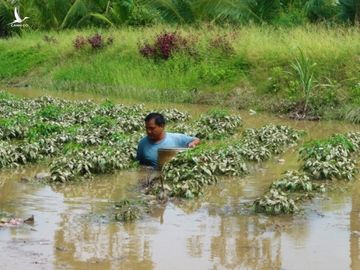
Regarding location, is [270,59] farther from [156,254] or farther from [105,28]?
[156,254]

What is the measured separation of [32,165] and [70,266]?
15.6 feet

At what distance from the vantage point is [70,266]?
5621mm

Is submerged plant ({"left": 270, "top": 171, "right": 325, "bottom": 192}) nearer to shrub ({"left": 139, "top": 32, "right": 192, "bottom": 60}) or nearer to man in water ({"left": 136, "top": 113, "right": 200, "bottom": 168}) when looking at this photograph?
man in water ({"left": 136, "top": 113, "right": 200, "bottom": 168})

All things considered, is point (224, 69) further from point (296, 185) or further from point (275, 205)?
point (275, 205)

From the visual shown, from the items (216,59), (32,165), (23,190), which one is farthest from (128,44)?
(23,190)

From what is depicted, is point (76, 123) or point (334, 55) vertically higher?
point (334, 55)

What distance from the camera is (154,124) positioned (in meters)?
9.36

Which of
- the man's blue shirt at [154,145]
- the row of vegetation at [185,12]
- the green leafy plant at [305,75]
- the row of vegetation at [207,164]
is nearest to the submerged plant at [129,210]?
the row of vegetation at [207,164]

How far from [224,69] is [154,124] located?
1194 cm

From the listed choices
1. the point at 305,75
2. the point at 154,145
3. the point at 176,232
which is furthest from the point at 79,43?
→ the point at 176,232

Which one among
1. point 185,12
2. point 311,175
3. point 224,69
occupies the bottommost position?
point 311,175

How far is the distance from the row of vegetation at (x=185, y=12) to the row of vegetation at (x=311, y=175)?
12610 mm

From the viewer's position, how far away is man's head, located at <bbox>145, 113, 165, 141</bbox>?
30.6ft

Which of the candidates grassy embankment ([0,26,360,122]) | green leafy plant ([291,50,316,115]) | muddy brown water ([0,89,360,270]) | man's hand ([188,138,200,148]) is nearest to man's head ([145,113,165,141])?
man's hand ([188,138,200,148])
